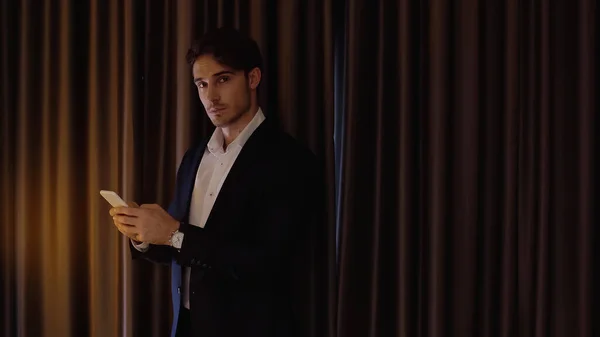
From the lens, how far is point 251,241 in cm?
116

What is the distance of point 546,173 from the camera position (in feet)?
4.05

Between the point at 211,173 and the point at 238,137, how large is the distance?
4.7 inches

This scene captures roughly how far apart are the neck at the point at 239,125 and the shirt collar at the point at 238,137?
10 mm

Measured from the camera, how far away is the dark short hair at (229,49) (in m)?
1.19

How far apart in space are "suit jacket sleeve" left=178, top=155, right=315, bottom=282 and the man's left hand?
39 mm

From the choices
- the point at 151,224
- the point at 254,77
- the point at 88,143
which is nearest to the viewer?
the point at 151,224

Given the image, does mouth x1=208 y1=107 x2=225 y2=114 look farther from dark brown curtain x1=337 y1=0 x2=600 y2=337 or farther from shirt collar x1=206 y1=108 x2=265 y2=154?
dark brown curtain x1=337 y1=0 x2=600 y2=337

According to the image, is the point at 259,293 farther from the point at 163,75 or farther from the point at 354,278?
the point at 163,75

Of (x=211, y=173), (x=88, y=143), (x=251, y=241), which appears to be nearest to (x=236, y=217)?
(x=251, y=241)

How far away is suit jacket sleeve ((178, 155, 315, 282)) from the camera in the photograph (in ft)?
3.59

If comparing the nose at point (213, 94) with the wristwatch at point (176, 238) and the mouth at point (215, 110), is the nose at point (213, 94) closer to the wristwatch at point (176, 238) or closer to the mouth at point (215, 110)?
the mouth at point (215, 110)

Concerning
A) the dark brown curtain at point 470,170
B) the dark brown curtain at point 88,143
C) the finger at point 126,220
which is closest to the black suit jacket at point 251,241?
the finger at point 126,220

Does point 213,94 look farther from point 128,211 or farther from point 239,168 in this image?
point 128,211

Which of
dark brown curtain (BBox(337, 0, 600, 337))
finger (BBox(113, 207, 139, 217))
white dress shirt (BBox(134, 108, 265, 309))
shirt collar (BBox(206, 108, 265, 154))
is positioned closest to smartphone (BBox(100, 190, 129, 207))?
finger (BBox(113, 207, 139, 217))
